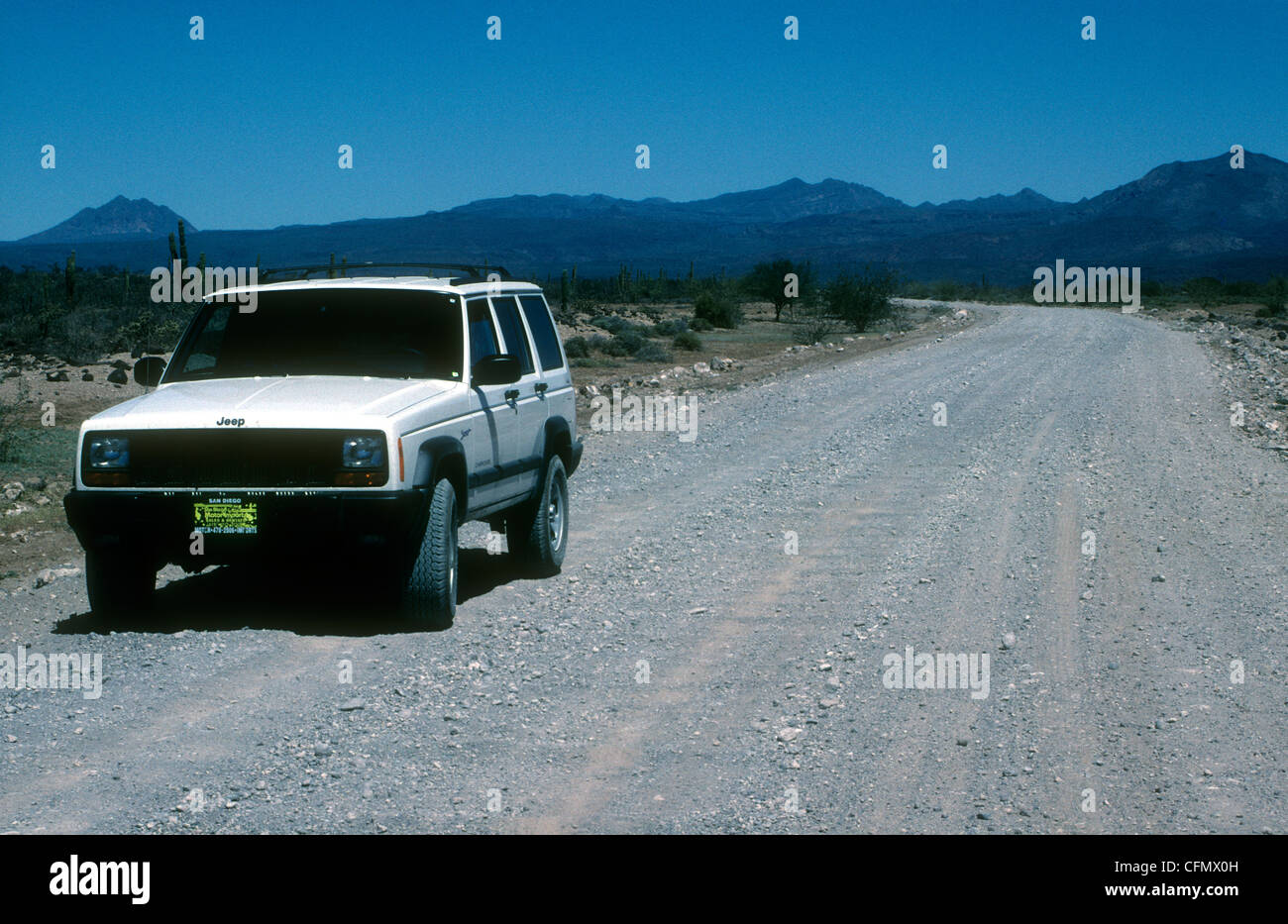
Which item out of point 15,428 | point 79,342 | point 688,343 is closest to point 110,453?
point 15,428

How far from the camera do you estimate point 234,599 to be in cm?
786

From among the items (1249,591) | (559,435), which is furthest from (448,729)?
(1249,591)

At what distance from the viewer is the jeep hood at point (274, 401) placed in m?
6.79

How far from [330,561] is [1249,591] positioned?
18.3 ft

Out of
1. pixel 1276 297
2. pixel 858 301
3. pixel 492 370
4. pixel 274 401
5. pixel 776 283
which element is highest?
pixel 776 283

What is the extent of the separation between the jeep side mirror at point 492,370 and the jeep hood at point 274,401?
0.17 metres

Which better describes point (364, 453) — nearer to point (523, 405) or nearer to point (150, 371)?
point (150, 371)

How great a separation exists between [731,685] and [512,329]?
350cm

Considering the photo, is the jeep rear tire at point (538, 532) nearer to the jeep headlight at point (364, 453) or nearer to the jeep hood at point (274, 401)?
the jeep hood at point (274, 401)

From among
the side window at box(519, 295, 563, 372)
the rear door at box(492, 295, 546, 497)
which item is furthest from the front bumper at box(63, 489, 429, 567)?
the side window at box(519, 295, 563, 372)

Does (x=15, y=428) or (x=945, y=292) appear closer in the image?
(x=15, y=428)

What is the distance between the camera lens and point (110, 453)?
6.87 metres

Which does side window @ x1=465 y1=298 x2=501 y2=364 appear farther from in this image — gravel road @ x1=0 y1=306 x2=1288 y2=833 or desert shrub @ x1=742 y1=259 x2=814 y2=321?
desert shrub @ x1=742 y1=259 x2=814 y2=321

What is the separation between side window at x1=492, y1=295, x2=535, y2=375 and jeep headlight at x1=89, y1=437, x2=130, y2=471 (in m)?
2.60
